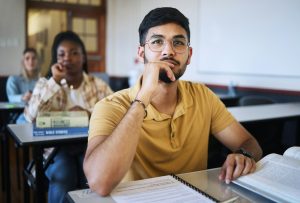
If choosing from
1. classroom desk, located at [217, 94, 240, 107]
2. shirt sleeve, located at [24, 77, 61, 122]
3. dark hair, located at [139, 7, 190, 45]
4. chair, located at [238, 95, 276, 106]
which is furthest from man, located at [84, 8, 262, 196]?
classroom desk, located at [217, 94, 240, 107]

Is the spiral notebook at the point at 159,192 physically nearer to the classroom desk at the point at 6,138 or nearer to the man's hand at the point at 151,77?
the man's hand at the point at 151,77

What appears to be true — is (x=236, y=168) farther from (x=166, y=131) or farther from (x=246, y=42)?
(x=246, y=42)

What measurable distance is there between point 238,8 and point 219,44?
49 centimetres

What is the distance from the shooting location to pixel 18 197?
2.66 metres

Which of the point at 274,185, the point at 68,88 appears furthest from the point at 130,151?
the point at 68,88

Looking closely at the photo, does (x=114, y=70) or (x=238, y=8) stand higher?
(x=238, y=8)

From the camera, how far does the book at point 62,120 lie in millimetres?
1711

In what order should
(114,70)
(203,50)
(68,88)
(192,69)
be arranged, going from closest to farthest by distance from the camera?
1. (68,88)
2. (203,50)
3. (192,69)
4. (114,70)

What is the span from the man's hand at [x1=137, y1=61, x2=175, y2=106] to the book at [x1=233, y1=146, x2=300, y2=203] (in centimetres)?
42

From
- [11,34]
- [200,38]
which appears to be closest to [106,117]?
[200,38]

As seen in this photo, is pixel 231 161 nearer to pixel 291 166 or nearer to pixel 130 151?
pixel 291 166

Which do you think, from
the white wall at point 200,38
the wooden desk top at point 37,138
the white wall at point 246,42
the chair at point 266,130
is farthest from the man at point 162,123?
the white wall at point 200,38

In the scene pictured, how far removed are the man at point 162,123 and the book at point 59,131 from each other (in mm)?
573

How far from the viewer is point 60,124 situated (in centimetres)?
173
